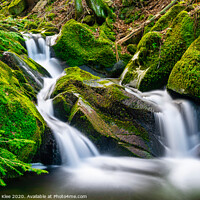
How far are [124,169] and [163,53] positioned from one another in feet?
16.3

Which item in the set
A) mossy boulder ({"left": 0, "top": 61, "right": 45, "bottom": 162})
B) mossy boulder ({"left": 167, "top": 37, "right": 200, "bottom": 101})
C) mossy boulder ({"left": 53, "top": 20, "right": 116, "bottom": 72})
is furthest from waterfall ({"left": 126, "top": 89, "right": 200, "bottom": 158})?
mossy boulder ({"left": 53, "top": 20, "right": 116, "bottom": 72})

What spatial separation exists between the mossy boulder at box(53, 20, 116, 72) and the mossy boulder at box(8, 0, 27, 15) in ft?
36.9

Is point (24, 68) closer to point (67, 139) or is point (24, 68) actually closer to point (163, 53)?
point (67, 139)

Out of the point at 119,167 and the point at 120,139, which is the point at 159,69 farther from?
the point at 119,167

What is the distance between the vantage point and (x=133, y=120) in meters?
4.64

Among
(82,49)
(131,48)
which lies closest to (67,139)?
(82,49)

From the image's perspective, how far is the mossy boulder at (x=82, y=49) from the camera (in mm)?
8906

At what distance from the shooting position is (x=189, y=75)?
5047 millimetres

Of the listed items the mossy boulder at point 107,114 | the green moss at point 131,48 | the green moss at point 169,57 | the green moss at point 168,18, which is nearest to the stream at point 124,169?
the mossy boulder at point 107,114

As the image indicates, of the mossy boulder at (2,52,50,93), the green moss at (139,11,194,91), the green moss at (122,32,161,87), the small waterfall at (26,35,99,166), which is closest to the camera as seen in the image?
the small waterfall at (26,35,99,166)

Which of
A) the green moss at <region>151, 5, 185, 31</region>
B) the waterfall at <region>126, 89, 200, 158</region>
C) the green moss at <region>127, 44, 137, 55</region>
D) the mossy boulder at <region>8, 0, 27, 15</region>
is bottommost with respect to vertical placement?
the waterfall at <region>126, 89, 200, 158</region>

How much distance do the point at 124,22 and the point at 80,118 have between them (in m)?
9.39

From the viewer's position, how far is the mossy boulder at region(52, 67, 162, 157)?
13.7 feet

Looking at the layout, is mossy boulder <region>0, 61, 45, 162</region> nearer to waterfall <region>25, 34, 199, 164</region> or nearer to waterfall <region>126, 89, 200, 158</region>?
waterfall <region>25, 34, 199, 164</region>
